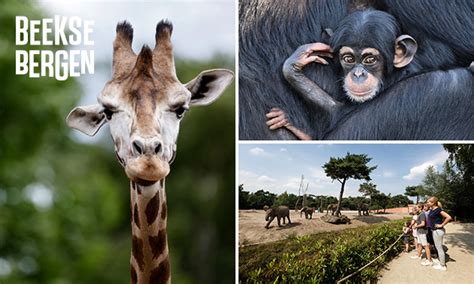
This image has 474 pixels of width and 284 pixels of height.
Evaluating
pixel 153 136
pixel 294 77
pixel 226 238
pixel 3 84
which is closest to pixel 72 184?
pixel 3 84

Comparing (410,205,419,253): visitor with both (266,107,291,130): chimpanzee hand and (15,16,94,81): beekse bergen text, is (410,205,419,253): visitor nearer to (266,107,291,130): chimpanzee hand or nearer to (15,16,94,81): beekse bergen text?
(266,107,291,130): chimpanzee hand

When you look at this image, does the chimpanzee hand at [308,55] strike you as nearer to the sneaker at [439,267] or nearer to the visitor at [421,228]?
the visitor at [421,228]

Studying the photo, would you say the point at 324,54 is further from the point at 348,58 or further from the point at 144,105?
the point at 144,105

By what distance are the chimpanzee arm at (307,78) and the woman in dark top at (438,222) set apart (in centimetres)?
83

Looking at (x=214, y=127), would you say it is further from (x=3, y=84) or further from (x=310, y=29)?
(x=310, y=29)

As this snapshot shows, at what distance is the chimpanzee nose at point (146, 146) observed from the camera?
5457 millimetres

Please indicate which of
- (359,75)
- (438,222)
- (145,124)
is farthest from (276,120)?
(145,124)

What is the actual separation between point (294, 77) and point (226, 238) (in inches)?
338

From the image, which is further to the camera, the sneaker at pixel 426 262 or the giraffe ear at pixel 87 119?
the sneaker at pixel 426 262

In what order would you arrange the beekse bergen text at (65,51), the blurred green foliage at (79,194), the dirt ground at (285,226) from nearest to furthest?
the dirt ground at (285,226)
the beekse bergen text at (65,51)
the blurred green foliage at (79,194)

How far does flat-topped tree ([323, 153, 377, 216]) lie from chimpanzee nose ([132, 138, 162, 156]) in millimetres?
1806

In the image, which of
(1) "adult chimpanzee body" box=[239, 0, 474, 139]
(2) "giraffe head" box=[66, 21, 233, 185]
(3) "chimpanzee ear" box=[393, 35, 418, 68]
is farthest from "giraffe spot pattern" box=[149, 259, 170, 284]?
(3) "chimpanzee ear" box=[393, 35, 418, 68]

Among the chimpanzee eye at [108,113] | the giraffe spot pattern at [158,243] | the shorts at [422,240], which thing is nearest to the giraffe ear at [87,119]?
the chimpanzee eye at [108,113]

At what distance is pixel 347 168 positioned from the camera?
23.0ft
